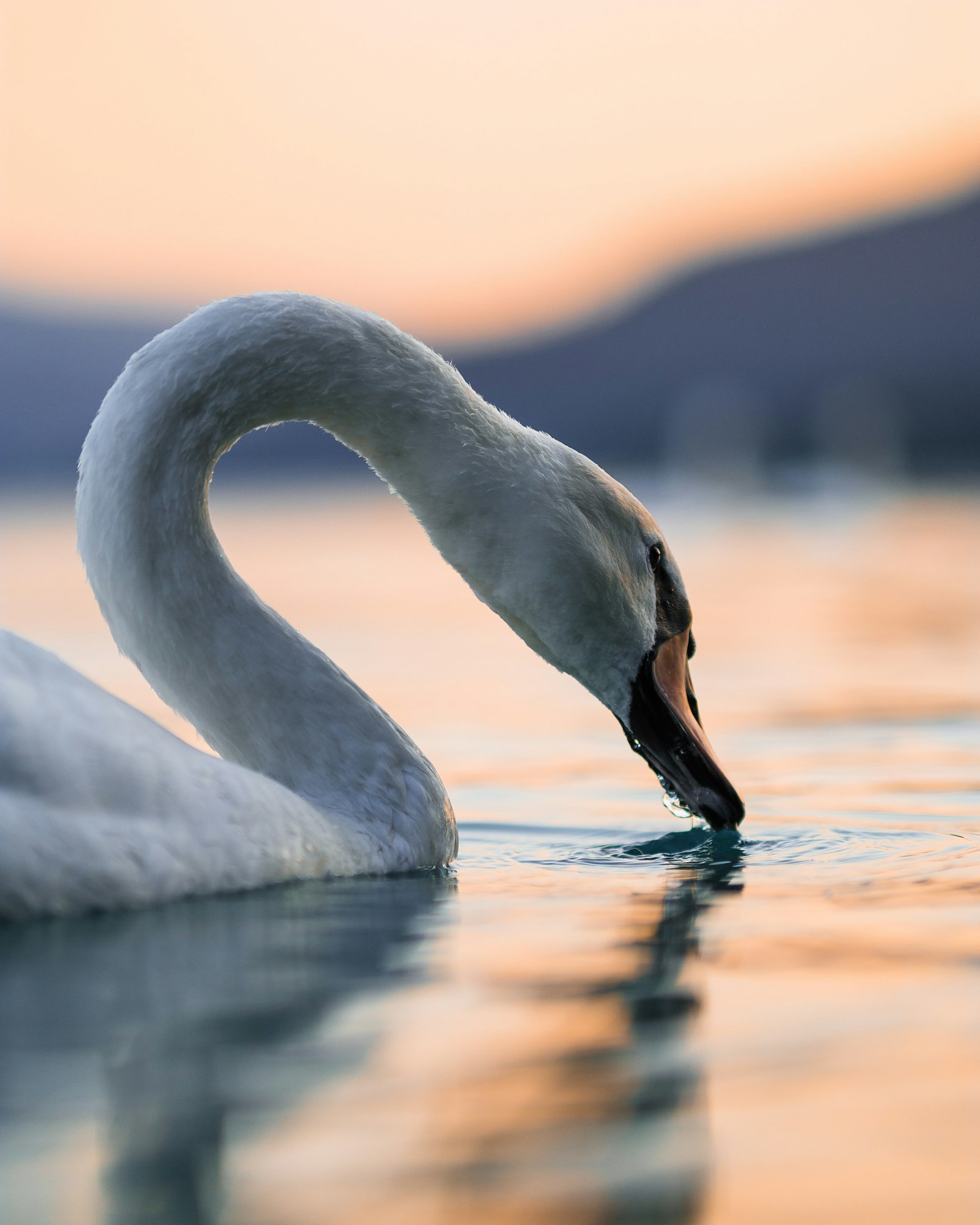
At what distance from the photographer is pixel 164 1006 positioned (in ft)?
10.9

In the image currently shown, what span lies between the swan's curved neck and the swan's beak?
568 millimetres

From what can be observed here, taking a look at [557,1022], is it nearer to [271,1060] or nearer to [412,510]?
[271,1060]

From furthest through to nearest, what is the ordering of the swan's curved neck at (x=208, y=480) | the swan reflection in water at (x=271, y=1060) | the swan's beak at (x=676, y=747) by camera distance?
the swan's beak at (x=676, y=747)
the swan's curved neck at (x=208, y=480)
the swan reflection in water at (x=271, y=1060)

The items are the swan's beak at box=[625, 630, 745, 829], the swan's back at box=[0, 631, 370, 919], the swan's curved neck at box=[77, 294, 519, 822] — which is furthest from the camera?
the swan's beak at box=[625, 630, 745, 829]

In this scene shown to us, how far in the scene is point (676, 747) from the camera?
4863 mm

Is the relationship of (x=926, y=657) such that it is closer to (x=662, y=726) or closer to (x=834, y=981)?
(x=662, y=726)

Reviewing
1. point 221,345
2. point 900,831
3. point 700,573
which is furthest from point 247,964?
point 700,573

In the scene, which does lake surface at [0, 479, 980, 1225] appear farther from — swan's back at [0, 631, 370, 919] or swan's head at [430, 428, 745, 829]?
swan's head at [430, 428, 745, 829]

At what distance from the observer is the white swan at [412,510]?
15.1 feet

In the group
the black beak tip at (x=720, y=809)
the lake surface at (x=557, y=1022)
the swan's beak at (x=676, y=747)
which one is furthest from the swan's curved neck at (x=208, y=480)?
the black beak tip at (x=720, y=809)

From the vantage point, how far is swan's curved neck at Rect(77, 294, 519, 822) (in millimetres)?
4590

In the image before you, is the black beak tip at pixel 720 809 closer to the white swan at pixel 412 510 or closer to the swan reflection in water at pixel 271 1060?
the white swan at pixel 412 510

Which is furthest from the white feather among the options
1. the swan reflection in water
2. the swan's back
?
the swan reflection in water

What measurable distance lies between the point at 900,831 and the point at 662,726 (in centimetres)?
75
